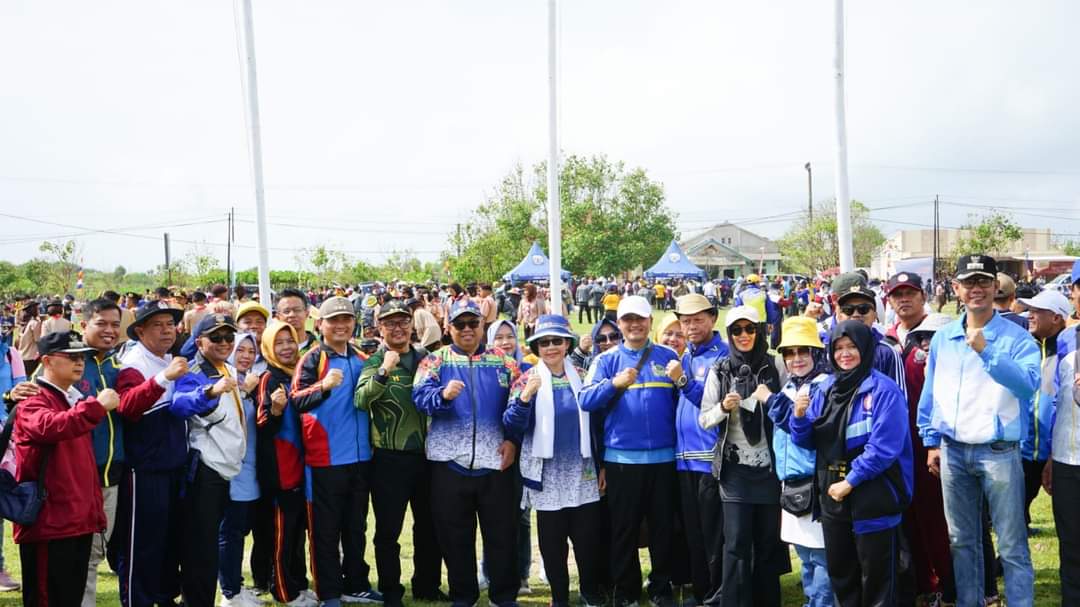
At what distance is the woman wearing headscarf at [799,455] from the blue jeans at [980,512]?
0.82 meters

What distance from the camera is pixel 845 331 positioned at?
4.25 meters

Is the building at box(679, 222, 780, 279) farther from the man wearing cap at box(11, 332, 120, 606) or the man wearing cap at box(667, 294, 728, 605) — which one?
→ the man wearing cap at box(11, 332, 120, 606)

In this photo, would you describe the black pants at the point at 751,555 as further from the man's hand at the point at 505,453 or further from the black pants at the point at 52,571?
the black pants at the point at 52,571

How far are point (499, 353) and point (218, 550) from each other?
222 centimetres

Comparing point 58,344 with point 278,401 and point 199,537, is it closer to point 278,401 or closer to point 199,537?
point 278,401

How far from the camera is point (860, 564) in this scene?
4.27 meters

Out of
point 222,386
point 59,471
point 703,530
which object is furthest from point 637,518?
point 59,471

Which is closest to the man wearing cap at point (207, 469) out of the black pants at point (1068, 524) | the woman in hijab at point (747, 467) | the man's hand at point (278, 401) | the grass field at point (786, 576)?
the man's hand at point (278, 401)

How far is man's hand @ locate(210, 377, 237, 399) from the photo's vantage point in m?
4.66

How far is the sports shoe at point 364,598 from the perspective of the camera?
18.1ft

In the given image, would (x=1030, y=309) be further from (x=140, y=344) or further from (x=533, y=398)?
(x=140, y=344)

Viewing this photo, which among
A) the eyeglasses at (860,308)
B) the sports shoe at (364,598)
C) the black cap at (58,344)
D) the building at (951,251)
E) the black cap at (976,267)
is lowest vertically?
the sports shoe at (364,598)

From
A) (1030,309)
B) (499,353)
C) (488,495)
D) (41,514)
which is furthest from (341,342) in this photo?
(1030,309)

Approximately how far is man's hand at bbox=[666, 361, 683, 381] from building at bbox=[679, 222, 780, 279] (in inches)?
2846
